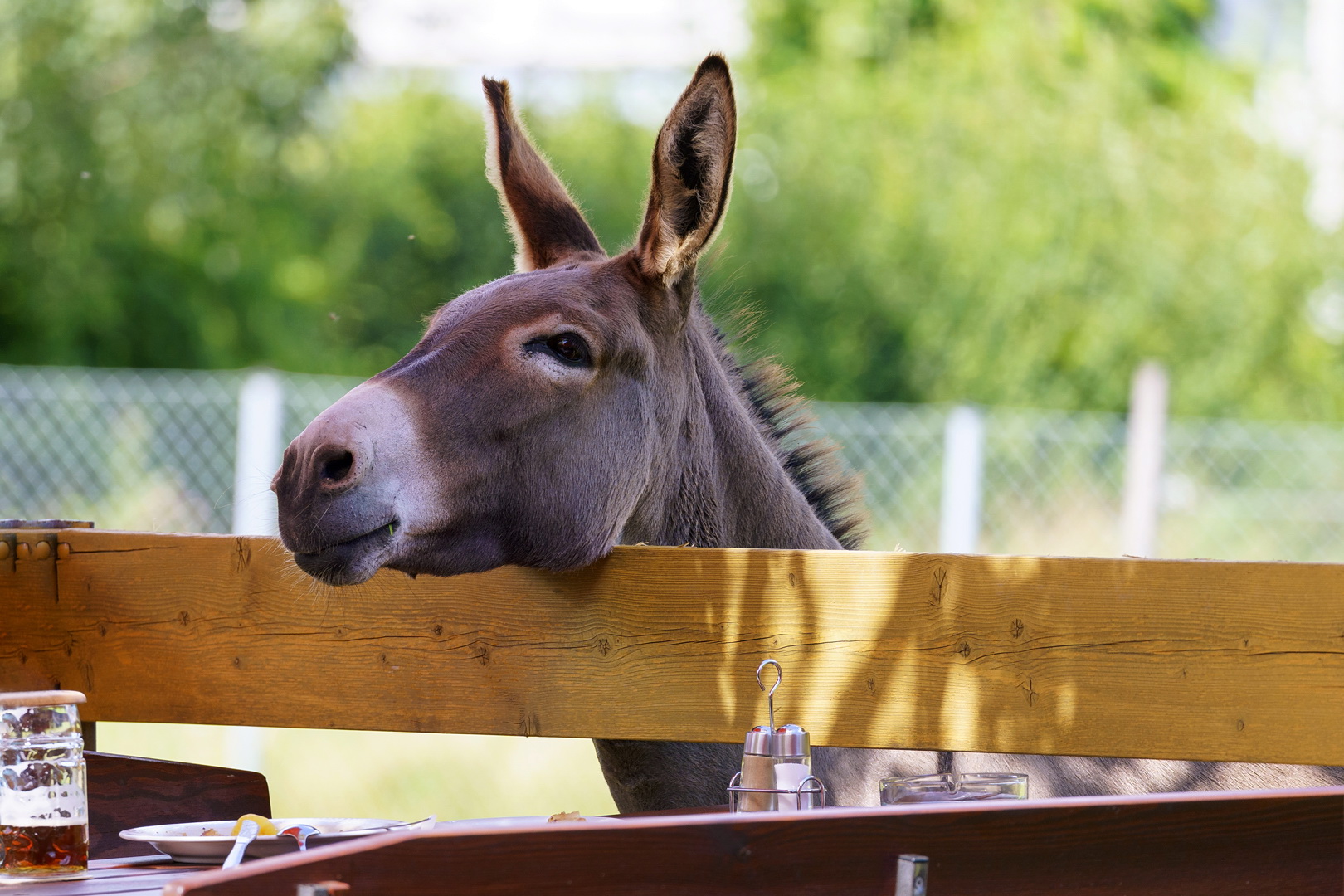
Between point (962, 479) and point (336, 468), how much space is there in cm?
607

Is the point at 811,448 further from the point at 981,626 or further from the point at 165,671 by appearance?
the point at 165,671

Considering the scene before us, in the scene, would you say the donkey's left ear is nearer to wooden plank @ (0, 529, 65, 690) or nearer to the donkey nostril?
the donkey nostril

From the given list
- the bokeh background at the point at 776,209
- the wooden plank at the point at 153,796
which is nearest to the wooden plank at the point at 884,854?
the wooden plank at the point at 153,796

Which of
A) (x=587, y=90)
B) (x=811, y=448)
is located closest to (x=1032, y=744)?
(x=811, y=448)

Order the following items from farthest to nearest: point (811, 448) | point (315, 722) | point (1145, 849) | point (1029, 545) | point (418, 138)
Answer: point (418, 138)
point (1029, 545)
point (811, 448)
point (315, 722)
point (1145, 849)

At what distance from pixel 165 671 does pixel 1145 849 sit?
2.06 metres

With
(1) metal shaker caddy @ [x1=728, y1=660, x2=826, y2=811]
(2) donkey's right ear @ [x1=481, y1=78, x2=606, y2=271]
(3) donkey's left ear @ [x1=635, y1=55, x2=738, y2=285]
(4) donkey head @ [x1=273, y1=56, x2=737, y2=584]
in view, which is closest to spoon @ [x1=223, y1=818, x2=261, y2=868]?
(4) donkey head @ [x1=273, y1=56, x2=737, y2=584]

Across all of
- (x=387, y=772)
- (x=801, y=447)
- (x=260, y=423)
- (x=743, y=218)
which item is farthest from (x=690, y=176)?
(x=743, y=218)

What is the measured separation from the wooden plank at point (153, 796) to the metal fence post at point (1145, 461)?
671cm

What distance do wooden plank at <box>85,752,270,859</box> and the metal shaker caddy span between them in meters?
0.94

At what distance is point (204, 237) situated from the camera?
13383 millimetres

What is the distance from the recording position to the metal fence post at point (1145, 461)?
27.0ft

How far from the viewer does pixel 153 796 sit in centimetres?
247

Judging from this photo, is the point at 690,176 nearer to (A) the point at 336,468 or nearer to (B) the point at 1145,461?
(A) the point at 336,468
